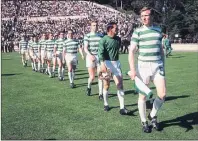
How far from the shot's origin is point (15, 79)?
17.8 metres

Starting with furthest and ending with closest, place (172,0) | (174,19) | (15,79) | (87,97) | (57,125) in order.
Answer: (172,0) → (174,19) → (15,79) → (87,97) → (57,125)

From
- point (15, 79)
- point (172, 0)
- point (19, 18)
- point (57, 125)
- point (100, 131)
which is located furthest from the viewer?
point (172, 0)

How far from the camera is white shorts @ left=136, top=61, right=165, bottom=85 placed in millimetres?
7953

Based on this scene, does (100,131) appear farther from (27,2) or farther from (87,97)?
Result: (27,2)

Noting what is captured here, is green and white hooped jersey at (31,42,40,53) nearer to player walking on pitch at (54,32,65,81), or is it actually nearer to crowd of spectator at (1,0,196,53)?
player walking on pitch at (54,32,65,81)

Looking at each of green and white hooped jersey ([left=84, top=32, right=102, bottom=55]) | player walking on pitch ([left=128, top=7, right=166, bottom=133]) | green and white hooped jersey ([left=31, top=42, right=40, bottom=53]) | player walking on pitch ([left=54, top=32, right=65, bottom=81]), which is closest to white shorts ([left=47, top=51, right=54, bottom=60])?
player walking on pitch ([left=54, top=32, right=65, bottom=81])

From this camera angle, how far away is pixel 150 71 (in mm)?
7969

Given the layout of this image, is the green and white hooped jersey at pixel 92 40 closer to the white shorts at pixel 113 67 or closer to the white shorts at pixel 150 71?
the white shorts at pixel 113 67

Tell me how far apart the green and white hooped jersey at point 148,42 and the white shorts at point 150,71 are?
10cm

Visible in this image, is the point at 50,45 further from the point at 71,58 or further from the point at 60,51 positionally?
the point at 71,58

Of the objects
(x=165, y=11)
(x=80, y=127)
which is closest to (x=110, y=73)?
(x=80, y=127)

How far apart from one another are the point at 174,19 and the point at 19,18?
26.7 metres

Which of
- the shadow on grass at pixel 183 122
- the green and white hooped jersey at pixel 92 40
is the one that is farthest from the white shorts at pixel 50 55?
the shadow on grass at pixel 183 122

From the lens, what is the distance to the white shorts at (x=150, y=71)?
795cm
